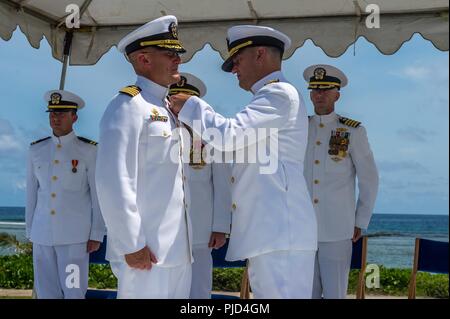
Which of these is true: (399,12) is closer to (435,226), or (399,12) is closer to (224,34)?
(224,34)

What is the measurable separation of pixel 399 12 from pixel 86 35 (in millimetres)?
2617

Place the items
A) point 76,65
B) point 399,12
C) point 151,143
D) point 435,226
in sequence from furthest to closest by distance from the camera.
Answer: point 435,226 → point 76,65 → point 399,12 → point 151,143

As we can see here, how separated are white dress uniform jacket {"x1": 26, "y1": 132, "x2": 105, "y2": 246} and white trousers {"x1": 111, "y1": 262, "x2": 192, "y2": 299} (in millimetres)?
1964

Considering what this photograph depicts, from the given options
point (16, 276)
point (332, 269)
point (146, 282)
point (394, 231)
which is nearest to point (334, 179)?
point (332, 269)

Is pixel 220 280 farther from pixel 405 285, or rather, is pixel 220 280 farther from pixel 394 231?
pixel 394 231

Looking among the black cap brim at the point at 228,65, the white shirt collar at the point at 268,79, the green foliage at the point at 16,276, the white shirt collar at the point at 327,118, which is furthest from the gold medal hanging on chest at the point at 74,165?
the green foliage at the point at 16,276

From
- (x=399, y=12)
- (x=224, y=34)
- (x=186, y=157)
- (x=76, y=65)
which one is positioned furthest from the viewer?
(x=76, y=65)

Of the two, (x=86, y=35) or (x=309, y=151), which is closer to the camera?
(x=309, y=151)

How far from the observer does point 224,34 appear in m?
5.44

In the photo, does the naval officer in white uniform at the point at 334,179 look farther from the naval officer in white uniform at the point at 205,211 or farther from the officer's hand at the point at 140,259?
the officer's hand at the point at 140,259

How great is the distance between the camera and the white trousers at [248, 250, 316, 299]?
3.08 metres

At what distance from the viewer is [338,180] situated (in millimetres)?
4895

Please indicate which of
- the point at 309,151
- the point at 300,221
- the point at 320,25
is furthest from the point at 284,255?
the point at 320,25

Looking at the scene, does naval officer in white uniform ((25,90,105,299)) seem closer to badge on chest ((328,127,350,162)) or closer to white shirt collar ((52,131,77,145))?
white shirt collar ((52,131,77,145))
